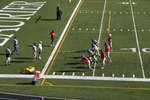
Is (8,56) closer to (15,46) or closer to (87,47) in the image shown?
(15,46)

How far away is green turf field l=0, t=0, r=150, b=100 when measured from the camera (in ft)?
88.9

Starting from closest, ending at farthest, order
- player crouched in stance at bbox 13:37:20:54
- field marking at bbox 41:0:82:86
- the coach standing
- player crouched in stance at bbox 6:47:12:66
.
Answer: field marking at bbox 41:0:82:86
player crouched in stance at bbox 6:47:12:66
player crouched in stance at bbox 13:37:20:54
the coach standing

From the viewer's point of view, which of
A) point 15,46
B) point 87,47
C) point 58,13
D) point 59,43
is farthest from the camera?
point 58,13

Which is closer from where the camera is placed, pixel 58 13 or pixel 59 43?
pixel 59 43

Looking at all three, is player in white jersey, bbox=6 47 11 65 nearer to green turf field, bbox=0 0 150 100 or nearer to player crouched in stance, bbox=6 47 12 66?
player crouched in stance, bbox=6 47 12 66

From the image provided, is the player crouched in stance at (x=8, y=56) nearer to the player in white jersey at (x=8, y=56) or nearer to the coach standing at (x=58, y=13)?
the player in white jersey at (x=8, y=56)

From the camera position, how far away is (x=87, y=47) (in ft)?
124

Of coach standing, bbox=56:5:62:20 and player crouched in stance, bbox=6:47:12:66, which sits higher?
coach standing, bbox=56:5:62:20

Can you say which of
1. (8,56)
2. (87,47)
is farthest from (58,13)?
(8,56)

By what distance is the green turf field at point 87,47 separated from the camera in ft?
88.9

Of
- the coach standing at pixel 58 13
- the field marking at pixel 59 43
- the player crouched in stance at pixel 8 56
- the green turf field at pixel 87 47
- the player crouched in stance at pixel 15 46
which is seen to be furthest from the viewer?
the coach standing at pixel 58 13

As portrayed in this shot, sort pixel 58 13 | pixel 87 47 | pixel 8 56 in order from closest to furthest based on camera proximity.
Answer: pixel 8 56 → pixel 87 47 → pixel 58 13

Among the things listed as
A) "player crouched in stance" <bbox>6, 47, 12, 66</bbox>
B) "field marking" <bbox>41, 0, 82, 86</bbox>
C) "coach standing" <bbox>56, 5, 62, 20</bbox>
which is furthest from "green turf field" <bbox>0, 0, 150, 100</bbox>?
"coach standing" <bbox>56, 5, 62, 20</bbox>

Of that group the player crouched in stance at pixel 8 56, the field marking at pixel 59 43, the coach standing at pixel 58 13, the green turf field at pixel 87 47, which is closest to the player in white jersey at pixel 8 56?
the player crouched in stance at pixel 8 56
